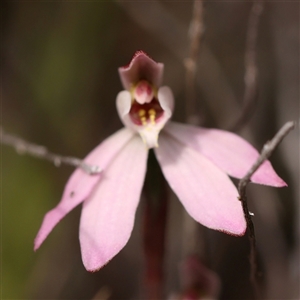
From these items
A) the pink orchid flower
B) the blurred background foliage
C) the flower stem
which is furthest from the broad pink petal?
the blurred background foliage

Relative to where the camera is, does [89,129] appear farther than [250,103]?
Yes

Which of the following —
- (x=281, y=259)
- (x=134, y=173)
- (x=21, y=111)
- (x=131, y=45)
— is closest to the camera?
(x=134, y=173)

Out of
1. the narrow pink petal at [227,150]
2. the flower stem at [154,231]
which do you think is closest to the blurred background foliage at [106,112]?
the flower stem at [154,231]

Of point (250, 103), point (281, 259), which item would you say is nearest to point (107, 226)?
point (250, 103)

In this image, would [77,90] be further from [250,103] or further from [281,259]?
[281,259]

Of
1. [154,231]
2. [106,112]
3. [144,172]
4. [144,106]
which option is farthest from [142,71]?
[106,112]

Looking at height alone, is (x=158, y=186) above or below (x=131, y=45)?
below
